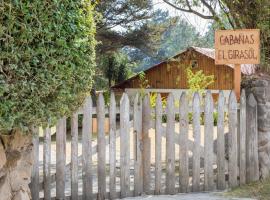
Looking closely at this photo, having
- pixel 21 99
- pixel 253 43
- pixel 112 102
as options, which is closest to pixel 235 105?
pixel 253 43

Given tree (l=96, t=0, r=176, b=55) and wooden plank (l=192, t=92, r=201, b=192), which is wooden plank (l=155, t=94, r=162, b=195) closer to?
wooden plank (l=192, t=92, r=201, b=192)

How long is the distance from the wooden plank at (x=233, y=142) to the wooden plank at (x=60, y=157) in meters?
2.37

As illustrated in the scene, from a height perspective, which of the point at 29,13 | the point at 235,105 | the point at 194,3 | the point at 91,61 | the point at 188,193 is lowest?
the point at 188,193

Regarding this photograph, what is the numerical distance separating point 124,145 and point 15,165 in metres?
1.90

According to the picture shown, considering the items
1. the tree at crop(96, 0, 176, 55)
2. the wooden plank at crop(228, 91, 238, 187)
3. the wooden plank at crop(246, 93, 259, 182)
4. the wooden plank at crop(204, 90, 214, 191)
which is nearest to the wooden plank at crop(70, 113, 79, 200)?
the wooden plank at crop(204, 90, 214, 191)

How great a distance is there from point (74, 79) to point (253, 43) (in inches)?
132

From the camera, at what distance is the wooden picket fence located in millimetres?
5461

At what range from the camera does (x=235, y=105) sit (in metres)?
6.23

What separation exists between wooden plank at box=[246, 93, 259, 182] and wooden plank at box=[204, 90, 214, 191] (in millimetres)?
625

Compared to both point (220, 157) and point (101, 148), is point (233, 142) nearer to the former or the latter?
point (220, 157)

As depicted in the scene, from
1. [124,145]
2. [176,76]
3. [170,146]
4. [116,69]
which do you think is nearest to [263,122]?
[170,146]

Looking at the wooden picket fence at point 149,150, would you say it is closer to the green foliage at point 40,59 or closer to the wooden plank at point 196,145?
the wooden plank at point 196,145

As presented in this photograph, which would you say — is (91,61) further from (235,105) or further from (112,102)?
(235,105)

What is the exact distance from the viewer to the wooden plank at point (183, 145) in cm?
598
